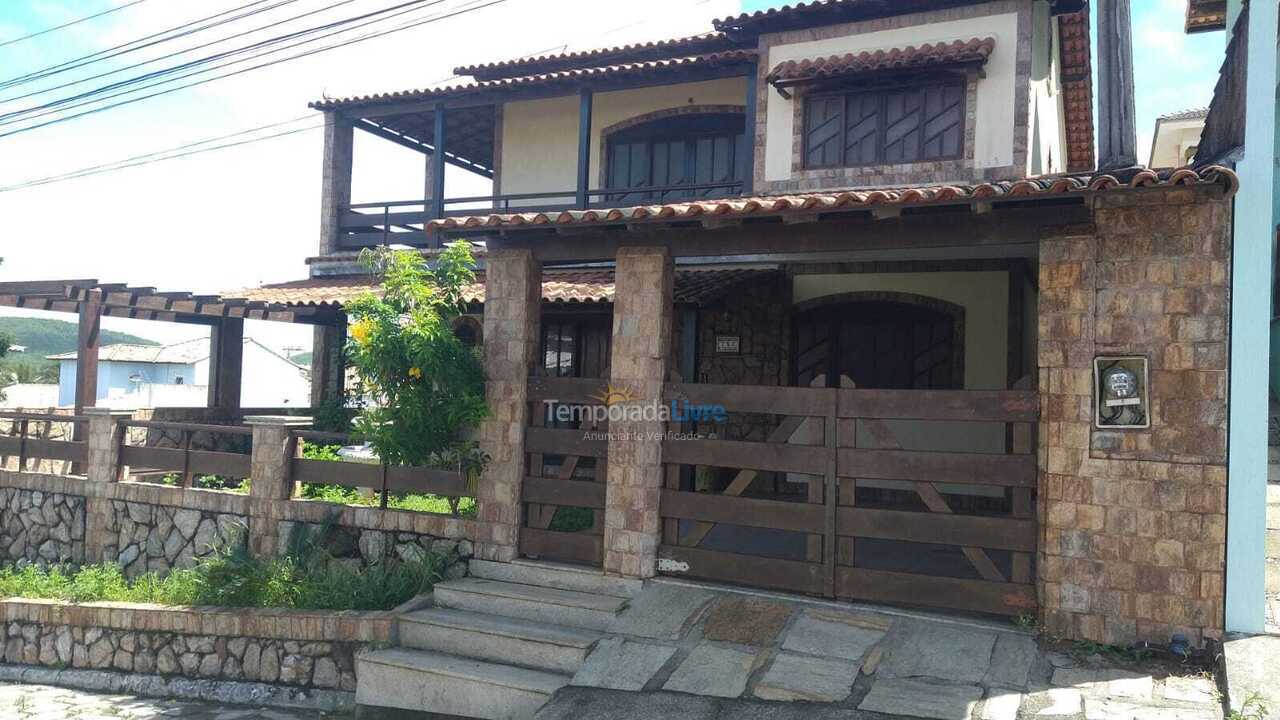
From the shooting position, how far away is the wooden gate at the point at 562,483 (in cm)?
791

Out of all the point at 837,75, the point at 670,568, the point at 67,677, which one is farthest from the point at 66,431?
the point at 837,75

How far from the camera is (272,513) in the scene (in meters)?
9.32

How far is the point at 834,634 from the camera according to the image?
648 centimetres

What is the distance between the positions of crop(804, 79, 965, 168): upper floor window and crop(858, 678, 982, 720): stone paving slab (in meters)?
7.32

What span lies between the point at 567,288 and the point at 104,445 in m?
6.05

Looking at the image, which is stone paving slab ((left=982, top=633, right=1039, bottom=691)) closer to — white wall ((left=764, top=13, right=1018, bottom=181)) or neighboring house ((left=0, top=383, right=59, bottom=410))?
white wall ((left=764, top=13, right=1018, bottom=181))

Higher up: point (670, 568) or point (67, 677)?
point (670, 568)

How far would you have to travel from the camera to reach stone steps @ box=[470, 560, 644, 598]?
7.55 meters

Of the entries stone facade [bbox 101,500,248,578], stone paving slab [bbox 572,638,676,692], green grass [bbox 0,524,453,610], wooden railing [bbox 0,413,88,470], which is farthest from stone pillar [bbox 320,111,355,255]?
A: stone paving slab [bbox 572,638,676,692]

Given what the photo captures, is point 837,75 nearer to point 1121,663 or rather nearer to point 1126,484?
point 1126,484

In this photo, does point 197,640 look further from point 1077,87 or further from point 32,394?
point 32,394

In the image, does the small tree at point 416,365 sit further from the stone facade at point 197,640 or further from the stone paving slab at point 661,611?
the stone paving slab at point 661,611

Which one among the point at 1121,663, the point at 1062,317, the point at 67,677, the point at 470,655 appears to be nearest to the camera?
the point at 1121,663

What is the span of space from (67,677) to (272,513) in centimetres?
260
